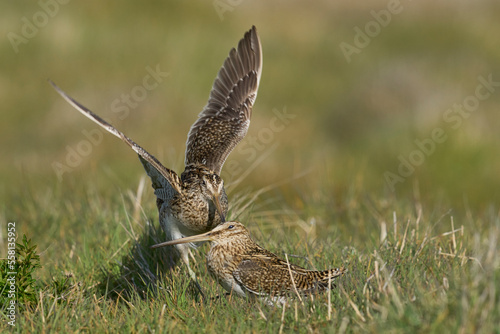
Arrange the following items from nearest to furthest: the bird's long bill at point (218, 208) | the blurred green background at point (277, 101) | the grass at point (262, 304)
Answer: the grass at point (262, 304) → the bird's long bill at point (218, 208) → the blurred green background at point (277, 101)

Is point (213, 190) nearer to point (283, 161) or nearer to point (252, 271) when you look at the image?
point (252, 271)

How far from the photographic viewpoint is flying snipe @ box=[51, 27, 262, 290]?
6.29 meters

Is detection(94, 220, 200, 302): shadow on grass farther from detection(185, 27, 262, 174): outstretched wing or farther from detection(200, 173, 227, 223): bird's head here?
detection(185, 27, 262, 174): outstretched wing

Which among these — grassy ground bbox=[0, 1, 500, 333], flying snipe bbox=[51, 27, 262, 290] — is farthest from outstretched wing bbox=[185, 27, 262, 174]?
grassy ground bbox=[0, 1, 500, 333]

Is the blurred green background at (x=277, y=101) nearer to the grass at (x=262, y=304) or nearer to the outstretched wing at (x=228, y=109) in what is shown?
the outstretched wing at (x=228, y=109)

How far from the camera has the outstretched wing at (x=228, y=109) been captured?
7.42 meters

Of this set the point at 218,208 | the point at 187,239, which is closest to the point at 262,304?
the point at 187,239

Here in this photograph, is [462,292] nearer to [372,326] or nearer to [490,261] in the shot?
[490,261]

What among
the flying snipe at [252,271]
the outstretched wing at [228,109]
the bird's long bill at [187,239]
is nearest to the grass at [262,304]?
the flying snipe at [252,271]

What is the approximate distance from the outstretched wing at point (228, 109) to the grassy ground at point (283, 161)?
46 cm

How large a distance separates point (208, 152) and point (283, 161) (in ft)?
20.0

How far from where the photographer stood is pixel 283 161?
13.4 m

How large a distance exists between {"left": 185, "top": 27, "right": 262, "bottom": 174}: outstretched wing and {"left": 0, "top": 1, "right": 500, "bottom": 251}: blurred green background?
0.81m

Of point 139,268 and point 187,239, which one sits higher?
point 187,239
